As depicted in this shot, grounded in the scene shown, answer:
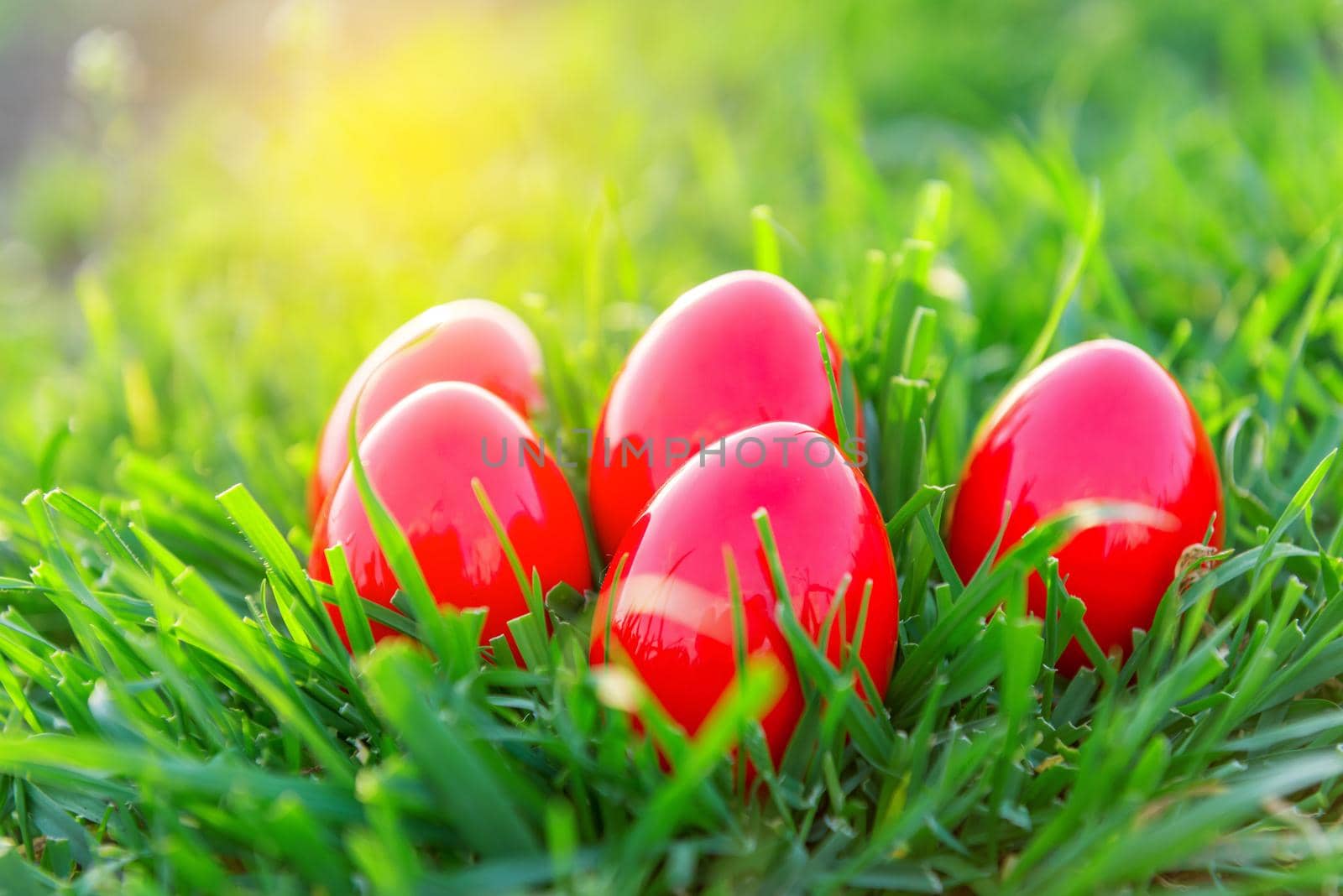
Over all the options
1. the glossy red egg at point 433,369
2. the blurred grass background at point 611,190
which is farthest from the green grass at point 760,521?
the glossy red egg at point 433,369

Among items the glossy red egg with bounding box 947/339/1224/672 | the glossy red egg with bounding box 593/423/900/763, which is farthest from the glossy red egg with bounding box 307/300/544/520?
the glossy red egg with bounding box 947/339/1224/672

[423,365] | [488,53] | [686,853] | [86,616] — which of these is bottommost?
[686,853]

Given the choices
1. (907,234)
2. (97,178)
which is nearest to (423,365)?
(907,234)

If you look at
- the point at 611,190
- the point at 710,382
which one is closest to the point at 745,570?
the point at 710,382

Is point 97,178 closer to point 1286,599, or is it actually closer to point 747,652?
point 747,652

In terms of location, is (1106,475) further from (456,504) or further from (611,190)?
(611,190)

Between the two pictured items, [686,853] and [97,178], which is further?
[97,178]

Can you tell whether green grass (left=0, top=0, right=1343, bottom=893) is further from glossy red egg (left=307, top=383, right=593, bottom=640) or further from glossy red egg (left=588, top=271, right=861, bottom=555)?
glossy red egg (left=588, top=271, right=861, bottom=555)
